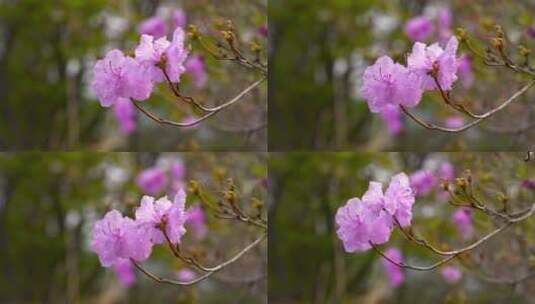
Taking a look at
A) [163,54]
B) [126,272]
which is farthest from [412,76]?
[126,272]

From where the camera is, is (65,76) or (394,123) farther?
(65,76)

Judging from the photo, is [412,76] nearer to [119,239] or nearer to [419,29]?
[119,239]

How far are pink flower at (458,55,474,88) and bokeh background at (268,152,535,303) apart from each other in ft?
0.81

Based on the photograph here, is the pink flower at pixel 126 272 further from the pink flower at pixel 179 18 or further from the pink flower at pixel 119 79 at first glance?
the pink flower at pixel 119 79

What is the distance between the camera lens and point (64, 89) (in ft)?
12.1

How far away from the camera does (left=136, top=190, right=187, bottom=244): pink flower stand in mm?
1625

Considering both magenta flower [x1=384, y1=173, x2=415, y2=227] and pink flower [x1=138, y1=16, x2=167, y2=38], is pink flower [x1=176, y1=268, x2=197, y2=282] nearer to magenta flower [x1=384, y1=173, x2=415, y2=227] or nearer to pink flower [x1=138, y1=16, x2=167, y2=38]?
pink flower [x1=138, y1=16, x2=167, y2=38]

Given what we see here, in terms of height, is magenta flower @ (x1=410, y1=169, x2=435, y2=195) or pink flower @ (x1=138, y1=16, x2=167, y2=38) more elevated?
pink flower @ (x1=138, y1=16, x2=167, y2=38)

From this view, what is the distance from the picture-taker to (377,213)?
1.61 metres

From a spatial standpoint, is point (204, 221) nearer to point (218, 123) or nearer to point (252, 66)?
point (218, 123)

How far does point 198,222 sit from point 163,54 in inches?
46.8

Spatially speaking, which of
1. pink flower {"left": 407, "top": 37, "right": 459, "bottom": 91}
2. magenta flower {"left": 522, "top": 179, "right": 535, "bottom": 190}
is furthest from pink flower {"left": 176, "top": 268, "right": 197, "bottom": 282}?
pink flower {"left": 407, "top": 37, "right": 459, "bottom": 91}

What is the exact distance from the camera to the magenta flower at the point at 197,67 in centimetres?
249

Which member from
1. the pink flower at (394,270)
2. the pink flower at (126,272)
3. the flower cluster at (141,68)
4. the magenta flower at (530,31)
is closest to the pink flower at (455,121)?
the pink flower at (394,270)
